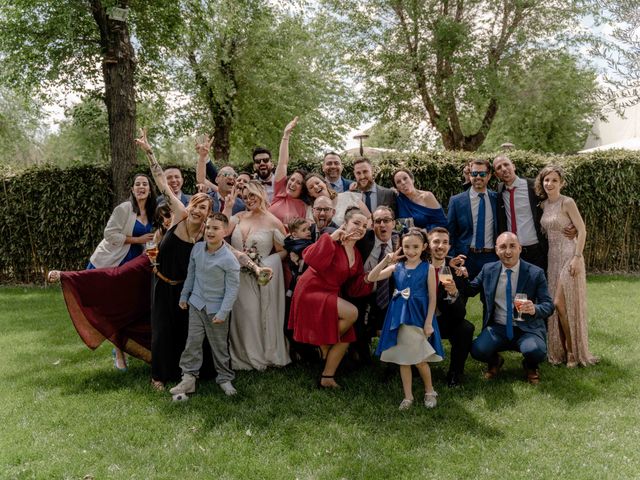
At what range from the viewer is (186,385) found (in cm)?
530

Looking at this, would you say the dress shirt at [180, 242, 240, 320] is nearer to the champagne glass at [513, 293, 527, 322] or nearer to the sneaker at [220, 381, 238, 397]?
the sneaker at [220, 381, 238, 397]

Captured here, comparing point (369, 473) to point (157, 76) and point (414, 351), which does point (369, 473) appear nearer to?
point (414, 351)

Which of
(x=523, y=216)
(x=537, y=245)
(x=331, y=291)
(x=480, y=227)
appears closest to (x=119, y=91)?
(x=331, y=291)

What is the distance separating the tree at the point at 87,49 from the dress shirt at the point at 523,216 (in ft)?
26.2

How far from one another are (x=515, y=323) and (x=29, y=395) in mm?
4916

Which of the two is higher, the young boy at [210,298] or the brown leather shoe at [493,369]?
the young boy at [210,298]

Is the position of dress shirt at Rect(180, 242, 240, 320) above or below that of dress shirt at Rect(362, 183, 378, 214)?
below

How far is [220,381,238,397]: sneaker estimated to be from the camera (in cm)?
530

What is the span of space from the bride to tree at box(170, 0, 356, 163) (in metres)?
13.0

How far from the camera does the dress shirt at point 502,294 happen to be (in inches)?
219

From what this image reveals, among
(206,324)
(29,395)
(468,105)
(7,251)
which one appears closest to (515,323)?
(206,324)

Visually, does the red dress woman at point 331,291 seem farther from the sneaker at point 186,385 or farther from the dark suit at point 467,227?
the dark suit at point 467,227

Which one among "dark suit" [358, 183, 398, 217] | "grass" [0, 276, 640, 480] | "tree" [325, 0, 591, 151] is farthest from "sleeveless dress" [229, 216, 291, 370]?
"tree" [325, 0, 591, 151]

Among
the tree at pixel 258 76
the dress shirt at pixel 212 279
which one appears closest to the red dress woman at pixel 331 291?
the dress shirt at pixel 212 279
